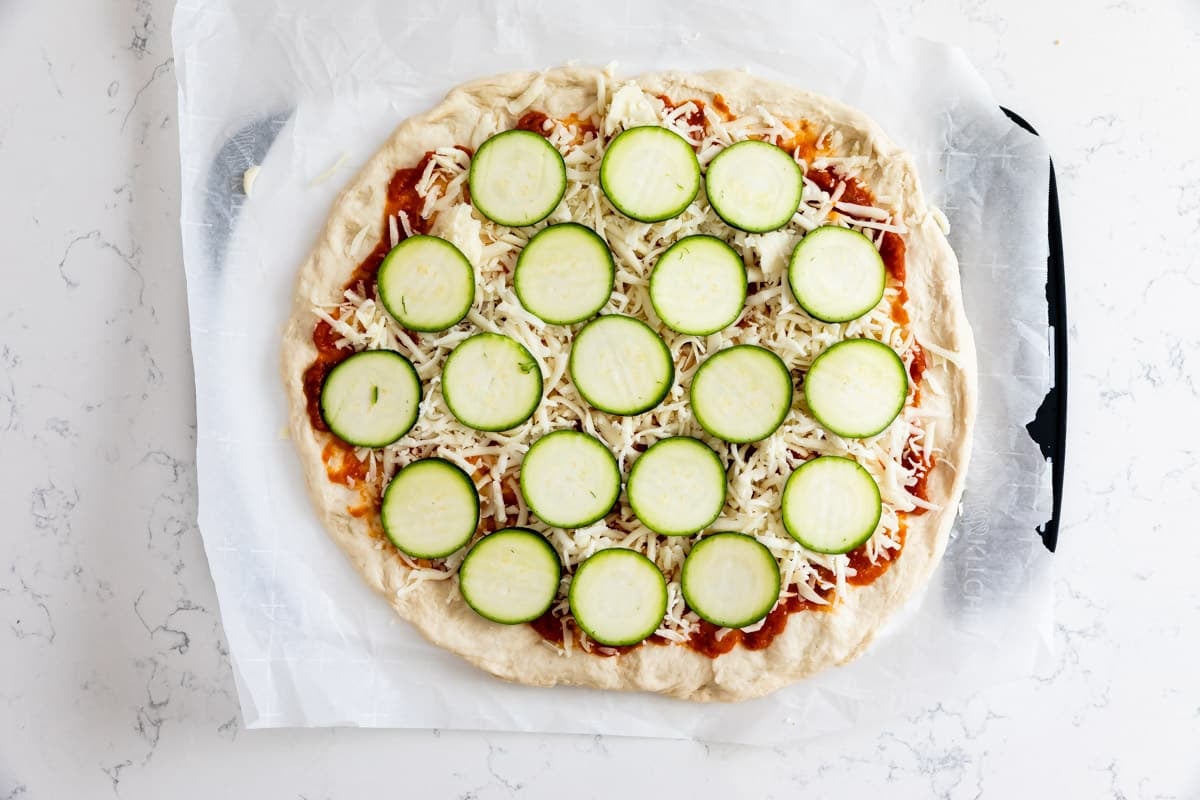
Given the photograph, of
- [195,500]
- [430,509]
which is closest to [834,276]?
[430,509]

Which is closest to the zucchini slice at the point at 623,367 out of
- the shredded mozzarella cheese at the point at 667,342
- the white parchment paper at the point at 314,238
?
the shredded mozzarella cheese at the point at 667,342

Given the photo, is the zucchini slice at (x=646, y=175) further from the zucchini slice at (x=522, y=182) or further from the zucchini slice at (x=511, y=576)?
the zucchini slice at (x=511, y=576)

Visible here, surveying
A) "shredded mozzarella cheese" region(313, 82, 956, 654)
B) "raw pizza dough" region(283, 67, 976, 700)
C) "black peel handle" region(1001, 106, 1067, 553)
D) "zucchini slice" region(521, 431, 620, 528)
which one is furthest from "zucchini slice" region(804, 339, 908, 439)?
"zucchini slice" region(521, 431, 620, 528)

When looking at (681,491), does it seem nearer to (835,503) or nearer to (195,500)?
(835,503)

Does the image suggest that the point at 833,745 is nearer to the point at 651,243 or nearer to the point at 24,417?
the point at 651,243

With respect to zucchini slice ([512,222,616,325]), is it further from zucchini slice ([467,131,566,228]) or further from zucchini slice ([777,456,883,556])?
zucchini slice ([777,456,883,556])
